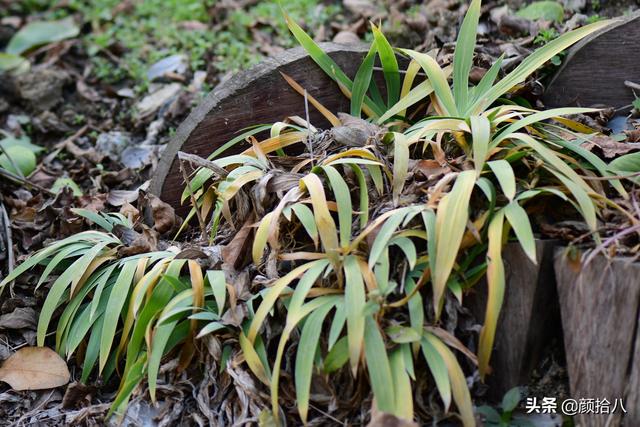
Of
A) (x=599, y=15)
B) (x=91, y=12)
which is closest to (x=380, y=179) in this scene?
(x=599, y=15)

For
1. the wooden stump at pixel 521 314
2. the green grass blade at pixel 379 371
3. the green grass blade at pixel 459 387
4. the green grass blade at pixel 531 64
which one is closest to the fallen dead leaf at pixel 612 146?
the green grass blade at pixel 531 64

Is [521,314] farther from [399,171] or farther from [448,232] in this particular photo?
[399,171]

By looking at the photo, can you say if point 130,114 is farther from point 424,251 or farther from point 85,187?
point 424,251

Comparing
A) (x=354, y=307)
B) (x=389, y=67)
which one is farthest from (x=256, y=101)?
(x=354, y=307)

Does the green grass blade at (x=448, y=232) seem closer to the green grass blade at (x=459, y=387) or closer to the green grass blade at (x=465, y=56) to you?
the green grass blade at (x=459, y=387)

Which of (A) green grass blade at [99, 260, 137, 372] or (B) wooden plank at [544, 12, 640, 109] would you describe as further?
(B) wooden plank at [544, 12, 640, 109]

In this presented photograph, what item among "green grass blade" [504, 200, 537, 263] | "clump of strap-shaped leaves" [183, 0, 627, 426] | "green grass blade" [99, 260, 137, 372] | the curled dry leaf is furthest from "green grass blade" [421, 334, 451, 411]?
the curled dry leaf

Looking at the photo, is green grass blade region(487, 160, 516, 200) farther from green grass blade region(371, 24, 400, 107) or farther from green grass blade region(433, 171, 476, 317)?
green grass blade region(371, 24, 400, 107)

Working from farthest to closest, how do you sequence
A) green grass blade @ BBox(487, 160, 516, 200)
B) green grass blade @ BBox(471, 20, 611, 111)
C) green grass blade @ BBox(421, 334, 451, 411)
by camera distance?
green grass blade @ BBox(471, 20, 611, 111) → green grass blade @ BBox(487, 160, 516, 200) → green grass blade @ BBox(421, 334, 451, 411)
